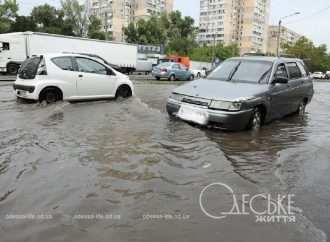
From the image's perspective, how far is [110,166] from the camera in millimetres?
4758

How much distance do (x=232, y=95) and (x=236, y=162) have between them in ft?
6.52

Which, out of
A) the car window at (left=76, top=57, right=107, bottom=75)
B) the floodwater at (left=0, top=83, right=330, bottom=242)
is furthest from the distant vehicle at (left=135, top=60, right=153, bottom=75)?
the floodwater at (left=0, top=83, right=330, bottom=242)

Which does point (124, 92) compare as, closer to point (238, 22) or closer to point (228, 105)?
point (228, 105)

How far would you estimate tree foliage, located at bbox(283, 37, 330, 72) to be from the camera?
8044 cm

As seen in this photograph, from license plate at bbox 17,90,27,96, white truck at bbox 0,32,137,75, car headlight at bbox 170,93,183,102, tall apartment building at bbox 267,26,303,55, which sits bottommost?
license plate at bbox 17,90,27,96

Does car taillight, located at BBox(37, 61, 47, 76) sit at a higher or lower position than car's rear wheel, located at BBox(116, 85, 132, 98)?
higher

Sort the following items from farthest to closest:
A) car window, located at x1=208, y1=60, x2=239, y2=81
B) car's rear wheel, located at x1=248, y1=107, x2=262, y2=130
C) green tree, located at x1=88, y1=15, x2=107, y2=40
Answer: green tree, located at x1=88, y1=15, x2=107, y2=40 < car window, located at x1=208, y1=60, x2=239, y2=81 < car's rear wheel, located at x1=248, y1=107, x2=262, y2=130

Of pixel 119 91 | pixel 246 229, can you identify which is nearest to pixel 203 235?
pixel 246 229

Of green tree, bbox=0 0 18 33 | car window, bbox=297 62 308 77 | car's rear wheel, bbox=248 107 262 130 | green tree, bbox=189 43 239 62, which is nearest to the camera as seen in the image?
car's rear wheel, bbox=248 107 262 130

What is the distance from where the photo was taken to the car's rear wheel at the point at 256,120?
725cm

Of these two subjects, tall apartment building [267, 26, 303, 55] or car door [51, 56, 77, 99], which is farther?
tall apartment building [267, 26, 303, 55]

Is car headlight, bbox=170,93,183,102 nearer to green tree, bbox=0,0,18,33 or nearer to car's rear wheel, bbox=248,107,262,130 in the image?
car's rear wheel, bbox=248,107,262,130

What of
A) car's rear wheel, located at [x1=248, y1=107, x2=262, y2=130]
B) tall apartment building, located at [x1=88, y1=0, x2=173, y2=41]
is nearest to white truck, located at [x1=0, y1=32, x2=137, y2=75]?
car's rear wheel, located at [x1=248, y1=107, x2=262, y2=130]

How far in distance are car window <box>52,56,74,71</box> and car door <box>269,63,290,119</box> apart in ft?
17.6
